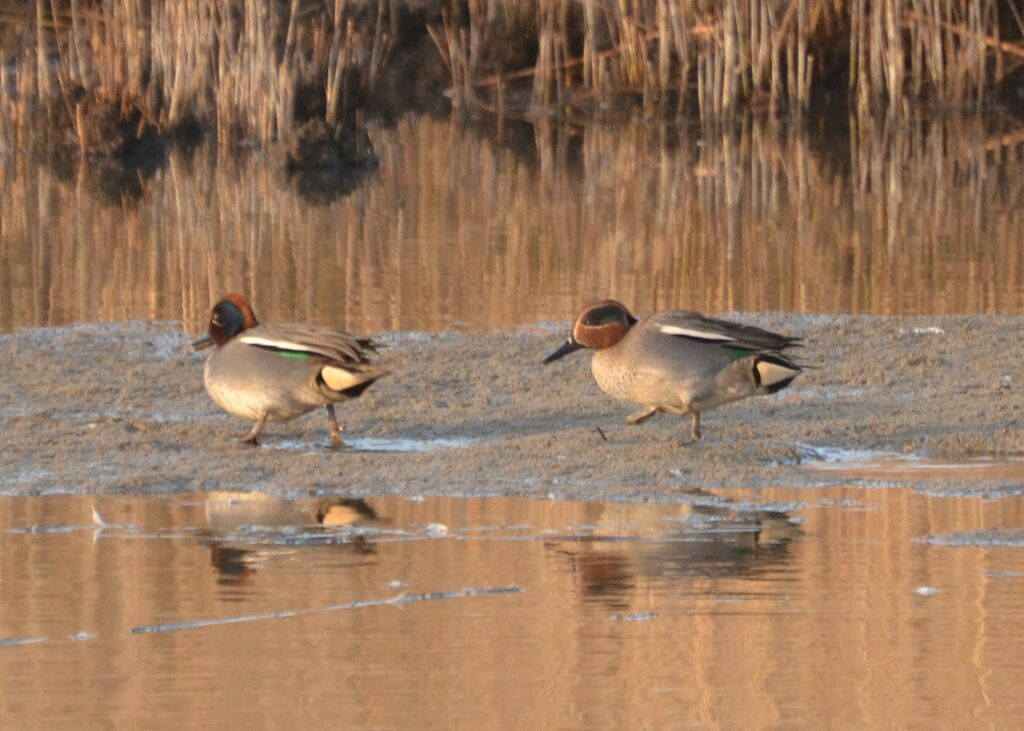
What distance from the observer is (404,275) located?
1147 centimetres

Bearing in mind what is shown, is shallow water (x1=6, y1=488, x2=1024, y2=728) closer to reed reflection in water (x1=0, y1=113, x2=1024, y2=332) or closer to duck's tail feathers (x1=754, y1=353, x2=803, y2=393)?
duck's tail feathers (x1=754, y1=353, x2=803, y2=393)

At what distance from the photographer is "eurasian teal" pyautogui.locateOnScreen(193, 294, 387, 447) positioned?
275 inches

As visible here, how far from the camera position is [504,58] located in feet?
76.0

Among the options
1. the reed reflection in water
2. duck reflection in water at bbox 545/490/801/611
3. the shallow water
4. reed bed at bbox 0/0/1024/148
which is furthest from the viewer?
reed bed at bbox 0/0/1024/148

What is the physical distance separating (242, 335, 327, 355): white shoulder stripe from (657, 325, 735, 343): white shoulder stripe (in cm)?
114

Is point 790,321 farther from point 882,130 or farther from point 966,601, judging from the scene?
point 882,130

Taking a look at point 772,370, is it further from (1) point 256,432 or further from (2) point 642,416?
(1) point 256,432

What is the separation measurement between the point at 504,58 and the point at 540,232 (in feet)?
33.2

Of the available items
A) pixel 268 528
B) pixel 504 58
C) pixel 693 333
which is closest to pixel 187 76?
pixel 504 58

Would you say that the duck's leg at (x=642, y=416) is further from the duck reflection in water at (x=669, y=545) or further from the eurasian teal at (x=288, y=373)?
the duck reflection in water at (x=669, y=545)

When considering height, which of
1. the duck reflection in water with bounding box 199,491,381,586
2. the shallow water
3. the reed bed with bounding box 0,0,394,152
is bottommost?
the shallow water

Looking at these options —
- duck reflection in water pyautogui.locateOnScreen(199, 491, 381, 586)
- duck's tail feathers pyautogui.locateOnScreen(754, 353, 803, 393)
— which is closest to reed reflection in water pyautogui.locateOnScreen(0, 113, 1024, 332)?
duck's tail feathers pyautogui.locateOnScreen(754, 353, 803, 393)

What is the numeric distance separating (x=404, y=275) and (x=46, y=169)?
674 cm

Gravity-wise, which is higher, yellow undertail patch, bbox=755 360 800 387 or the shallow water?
yellow undertail patch, bbox=755 360 800 387
